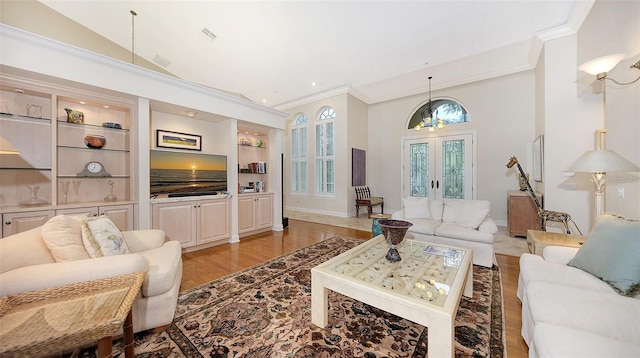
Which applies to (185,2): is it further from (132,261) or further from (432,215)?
(432,215)

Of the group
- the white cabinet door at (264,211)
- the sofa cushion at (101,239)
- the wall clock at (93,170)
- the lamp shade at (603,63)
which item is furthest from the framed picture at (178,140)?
the lamp shade at (603,63)

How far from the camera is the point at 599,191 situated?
2227mm

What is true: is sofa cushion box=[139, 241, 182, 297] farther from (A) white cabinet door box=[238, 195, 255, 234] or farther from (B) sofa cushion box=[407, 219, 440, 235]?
(B) sofa cushion box=[407, 219, 440, 235]

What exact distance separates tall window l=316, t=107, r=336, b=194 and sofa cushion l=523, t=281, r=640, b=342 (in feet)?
17.3

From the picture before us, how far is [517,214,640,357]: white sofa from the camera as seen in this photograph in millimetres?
969

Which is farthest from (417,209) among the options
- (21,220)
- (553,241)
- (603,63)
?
(21,220)

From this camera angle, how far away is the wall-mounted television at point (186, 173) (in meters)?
3.21

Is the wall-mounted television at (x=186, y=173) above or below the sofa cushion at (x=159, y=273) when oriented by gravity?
above

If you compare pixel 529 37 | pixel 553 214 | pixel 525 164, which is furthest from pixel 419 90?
pixel 553 214

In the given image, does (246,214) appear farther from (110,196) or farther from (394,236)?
(394,236)

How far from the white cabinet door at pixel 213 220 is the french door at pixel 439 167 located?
4.92 metres

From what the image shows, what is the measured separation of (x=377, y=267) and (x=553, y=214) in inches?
101

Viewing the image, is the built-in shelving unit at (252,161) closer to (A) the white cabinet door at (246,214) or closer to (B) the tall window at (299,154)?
(A) the white cabinet door at (246,214)

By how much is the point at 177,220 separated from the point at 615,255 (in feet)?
14.7
